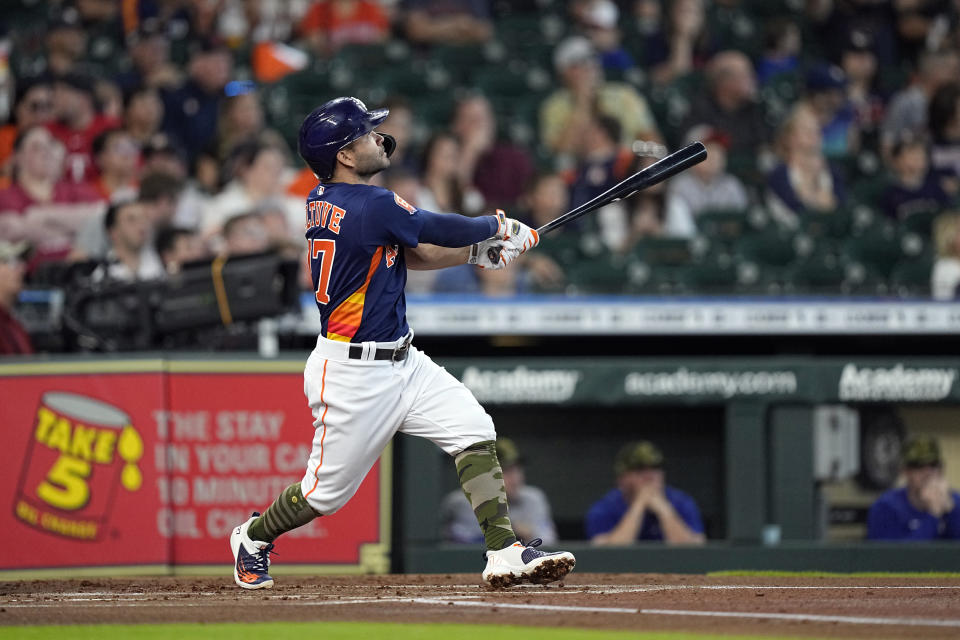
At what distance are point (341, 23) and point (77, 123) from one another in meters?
2.78

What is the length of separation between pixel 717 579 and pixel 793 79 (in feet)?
22.5

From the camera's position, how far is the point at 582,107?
34.6ft

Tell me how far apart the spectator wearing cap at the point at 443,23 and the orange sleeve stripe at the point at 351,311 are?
7.07m

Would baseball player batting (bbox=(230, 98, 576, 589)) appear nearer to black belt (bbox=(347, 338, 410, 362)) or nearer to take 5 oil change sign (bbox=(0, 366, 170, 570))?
black belt (bbox=(347, 338, 410, 362))

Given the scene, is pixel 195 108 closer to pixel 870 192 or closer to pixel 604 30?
pixel 604 30

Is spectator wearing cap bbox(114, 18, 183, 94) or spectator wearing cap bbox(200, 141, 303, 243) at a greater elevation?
spectator wearing cap bbox(114, 18, 183, 94)

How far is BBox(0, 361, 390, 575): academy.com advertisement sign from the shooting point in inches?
267

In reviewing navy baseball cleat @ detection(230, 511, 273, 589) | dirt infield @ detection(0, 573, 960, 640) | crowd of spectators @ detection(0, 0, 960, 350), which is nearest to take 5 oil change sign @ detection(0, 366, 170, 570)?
crowd of spectators @ detection(0, 0, 960, 350)

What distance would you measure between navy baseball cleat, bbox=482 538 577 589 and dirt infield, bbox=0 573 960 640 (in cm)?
7

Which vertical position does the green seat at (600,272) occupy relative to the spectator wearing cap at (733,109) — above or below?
below

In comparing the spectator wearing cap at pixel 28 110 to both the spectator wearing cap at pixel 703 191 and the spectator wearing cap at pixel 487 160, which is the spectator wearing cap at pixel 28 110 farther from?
the spectator wearing cap at pixel 703 191

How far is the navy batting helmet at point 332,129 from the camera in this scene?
486cm

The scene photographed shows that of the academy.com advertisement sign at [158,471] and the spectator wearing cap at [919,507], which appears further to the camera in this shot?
the spectator wearing cap at [919,507]

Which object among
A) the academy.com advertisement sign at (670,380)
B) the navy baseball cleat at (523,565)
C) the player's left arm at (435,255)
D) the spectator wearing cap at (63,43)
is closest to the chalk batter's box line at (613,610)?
the navy baseball cleat at (523,565)
